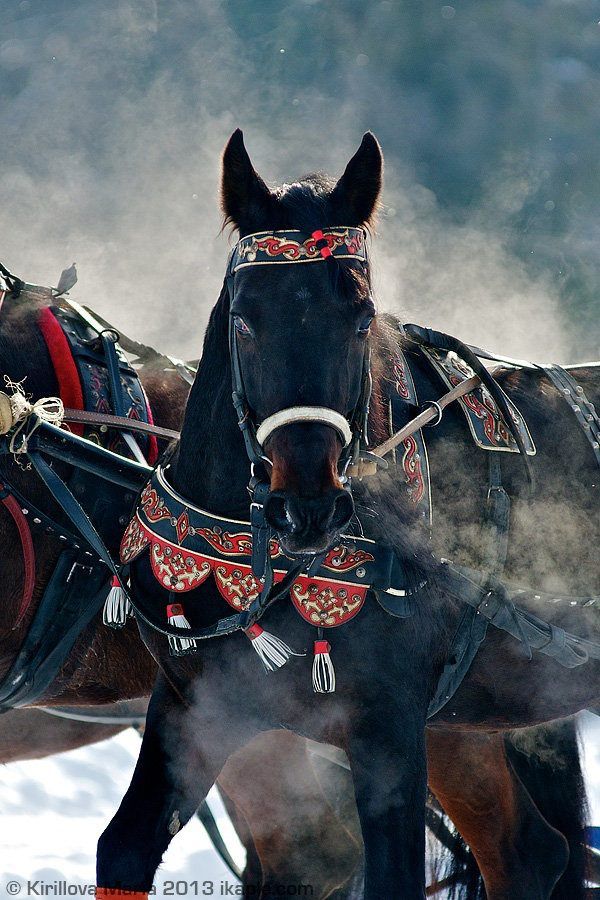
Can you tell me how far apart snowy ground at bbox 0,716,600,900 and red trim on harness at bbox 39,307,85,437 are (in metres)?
1.64

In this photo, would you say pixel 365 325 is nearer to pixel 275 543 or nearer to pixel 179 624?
pixel 275 543

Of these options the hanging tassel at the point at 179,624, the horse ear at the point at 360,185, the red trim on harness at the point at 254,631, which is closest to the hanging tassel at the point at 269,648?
the red trim on harness at the point at 254,631

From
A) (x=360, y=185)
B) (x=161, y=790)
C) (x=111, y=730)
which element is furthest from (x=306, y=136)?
(x=161, y=790)

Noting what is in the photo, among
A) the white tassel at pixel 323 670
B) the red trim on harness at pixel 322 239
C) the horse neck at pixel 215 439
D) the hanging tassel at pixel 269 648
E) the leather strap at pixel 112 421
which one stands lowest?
Result: the white tassel at pixel 323 670

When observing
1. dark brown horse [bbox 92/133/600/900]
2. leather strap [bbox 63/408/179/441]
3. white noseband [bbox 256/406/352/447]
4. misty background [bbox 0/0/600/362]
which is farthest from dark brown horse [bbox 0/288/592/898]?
misty background [bbox 0/0/600/362]

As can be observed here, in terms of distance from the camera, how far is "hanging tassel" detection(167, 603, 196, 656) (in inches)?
90.1

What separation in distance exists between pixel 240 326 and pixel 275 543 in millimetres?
443

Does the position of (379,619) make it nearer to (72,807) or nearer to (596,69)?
(72,807)

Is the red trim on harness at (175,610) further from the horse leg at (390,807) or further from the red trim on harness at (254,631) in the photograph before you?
the horse leg at (390,807)

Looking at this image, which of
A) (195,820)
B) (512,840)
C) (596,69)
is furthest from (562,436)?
(596,69)

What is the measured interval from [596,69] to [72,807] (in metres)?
5.75

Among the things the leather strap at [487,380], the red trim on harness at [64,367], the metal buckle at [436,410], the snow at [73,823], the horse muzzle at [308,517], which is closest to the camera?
the horse muzzle at [308,517]

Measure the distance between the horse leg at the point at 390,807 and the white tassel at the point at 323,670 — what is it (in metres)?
0.10

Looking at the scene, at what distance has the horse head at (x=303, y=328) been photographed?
1.93 metres
